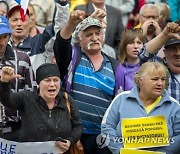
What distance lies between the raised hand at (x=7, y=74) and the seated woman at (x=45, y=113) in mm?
337

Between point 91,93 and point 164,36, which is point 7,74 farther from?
point 164,36

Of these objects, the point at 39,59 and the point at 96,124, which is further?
the point at 39,59

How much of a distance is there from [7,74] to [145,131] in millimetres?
1564

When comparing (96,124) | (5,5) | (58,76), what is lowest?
(96,124)

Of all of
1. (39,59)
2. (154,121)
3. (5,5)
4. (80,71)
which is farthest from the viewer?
(5,5)

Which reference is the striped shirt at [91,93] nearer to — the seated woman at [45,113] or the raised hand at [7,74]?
the seated woman at [45,113]

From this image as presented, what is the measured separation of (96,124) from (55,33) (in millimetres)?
1130

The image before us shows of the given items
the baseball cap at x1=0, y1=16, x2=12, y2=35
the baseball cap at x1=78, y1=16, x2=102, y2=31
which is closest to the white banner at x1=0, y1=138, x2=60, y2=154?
the baseball cap at x1=0, y1=16, x2=12, y2=35

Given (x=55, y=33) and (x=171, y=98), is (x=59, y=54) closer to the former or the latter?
(x=55, y=33)

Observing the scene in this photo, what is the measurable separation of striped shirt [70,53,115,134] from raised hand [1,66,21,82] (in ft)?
3.58

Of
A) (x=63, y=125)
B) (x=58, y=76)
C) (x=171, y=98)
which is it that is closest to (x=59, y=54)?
(x=58, y=76)

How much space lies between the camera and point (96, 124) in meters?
8.34

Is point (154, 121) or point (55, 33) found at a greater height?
point (55, 33)

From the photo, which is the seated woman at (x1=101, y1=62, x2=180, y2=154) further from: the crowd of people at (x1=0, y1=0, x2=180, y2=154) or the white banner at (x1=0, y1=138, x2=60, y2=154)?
the white banner at (x1=0, y1=138, x2=60, y2=154)
